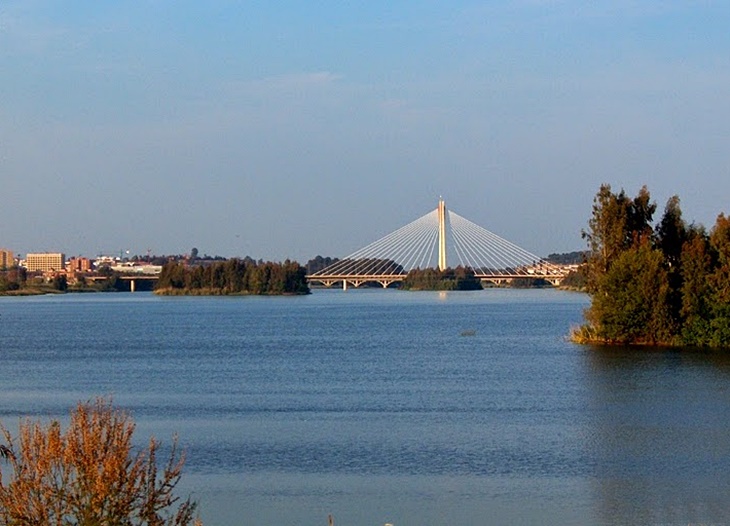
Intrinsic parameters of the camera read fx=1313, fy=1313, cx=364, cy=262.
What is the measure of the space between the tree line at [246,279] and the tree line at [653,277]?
76379 millimetres

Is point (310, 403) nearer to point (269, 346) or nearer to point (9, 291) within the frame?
Answer: point (269, 346)

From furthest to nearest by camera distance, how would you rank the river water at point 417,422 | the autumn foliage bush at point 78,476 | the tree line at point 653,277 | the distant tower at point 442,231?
the distant tower at point 442,231, the tree line at point 653,277, the river water at point 417,422, the autumn foliage bush at point 78,476

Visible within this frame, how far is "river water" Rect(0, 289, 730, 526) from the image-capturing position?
1467cm

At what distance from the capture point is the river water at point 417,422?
14.7 m

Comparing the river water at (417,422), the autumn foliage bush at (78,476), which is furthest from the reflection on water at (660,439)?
the autumn foliage bush at (78,476)

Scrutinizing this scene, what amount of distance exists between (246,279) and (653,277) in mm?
80878

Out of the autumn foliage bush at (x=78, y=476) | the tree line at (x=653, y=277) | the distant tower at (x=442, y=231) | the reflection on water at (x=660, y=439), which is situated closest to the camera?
the autumn foliage bush at (x=78, y=476)

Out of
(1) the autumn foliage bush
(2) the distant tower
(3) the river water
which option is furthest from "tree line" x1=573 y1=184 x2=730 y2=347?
(2) the distant tower

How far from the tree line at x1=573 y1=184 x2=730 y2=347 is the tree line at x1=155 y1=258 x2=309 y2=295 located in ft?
251

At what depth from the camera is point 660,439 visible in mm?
19672

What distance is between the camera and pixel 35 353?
4144 cm

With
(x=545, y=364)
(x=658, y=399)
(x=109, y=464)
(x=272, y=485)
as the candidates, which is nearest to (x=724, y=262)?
(x=545, y=364)

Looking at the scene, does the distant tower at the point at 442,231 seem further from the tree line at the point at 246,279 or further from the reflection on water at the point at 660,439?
the reflection on water at the point at 660,439

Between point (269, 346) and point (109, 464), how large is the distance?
35.4m
